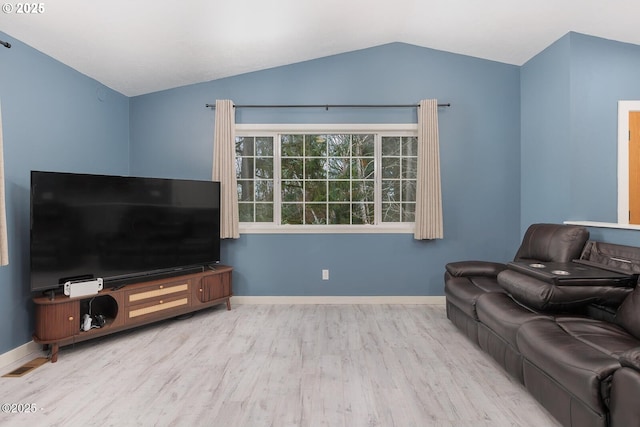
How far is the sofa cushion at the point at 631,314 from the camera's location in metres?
1.97

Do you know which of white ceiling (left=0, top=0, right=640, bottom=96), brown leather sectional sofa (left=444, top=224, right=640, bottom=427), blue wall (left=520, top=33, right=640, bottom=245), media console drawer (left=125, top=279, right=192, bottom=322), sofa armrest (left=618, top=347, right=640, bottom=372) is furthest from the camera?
blue wall (left=520, top=33, right=640, bottom=245)

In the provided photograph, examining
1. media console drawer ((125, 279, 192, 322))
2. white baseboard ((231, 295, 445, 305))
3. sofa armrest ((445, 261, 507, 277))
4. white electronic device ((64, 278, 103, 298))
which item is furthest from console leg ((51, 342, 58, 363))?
sofa armrest ((445, 261, 507, 277))

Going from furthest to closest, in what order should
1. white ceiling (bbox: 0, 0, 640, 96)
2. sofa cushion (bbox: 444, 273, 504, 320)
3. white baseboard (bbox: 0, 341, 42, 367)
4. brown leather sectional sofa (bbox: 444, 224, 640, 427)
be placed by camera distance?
sofa cushion (bbox: 444, 273, 504, 320)
white ceiling (bbox: 0, 0, 640, 96)
white baseboard (bbox: 0, 341, 42, 367)
brown leather sectional sofa (bbox: 444, 224, 640, 427)

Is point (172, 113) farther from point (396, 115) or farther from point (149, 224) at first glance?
point (396, 115)

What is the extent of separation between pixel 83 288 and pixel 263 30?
2.82 metres

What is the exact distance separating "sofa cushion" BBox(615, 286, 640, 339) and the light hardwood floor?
695mm

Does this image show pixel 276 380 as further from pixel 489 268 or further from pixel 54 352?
pixel 489 268

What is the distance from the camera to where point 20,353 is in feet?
9.18

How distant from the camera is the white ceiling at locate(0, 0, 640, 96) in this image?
2773 mm

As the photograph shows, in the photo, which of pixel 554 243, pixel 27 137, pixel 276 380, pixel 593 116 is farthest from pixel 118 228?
pixel 593 116

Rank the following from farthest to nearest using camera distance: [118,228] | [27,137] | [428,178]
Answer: [428,178] → [118,228] → [27,137]

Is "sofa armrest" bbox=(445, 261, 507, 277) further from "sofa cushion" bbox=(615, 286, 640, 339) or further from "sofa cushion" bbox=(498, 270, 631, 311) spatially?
"sofa cushion" bbox=(615, 286, 640, 339)

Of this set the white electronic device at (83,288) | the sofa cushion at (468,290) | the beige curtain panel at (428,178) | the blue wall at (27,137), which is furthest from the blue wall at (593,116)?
the blue wall at (27,137)

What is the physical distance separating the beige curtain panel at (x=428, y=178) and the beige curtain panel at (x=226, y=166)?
2.18m
